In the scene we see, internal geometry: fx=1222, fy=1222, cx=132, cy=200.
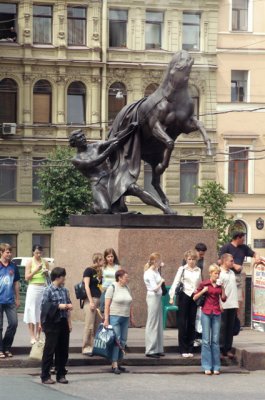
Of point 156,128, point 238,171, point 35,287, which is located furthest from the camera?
point 238,171

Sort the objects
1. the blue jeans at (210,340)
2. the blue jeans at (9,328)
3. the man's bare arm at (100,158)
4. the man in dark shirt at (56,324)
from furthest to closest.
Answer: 1. the man's bare arm at (100,158)
2. the blue jeans at (9,328)
3. the blue jeans at (210,340)
4. the man in dark shirt at (56,324)

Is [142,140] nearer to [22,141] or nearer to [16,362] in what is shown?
[16,362]

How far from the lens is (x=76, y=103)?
56.9m

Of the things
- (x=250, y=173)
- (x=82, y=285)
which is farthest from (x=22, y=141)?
(x=82, y=285)

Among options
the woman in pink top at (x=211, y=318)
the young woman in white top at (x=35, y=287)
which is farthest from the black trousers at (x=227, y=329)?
the young woman in white top at (x=35, y=287)

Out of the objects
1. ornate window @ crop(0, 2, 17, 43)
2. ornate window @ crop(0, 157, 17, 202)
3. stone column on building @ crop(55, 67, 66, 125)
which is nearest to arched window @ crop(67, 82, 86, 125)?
stone column on building @ crop(55, 67, 66, 125)

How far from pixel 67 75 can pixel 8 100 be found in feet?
9.69

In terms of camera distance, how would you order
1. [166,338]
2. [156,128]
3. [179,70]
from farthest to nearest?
[156,128] < [179,70] < [166,338]

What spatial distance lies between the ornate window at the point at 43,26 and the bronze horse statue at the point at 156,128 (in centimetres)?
3511

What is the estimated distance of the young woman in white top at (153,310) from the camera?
57.8 feet

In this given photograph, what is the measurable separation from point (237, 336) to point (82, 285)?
11.8 feet

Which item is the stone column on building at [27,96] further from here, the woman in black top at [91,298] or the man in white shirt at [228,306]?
the woman in black top at [91,298]

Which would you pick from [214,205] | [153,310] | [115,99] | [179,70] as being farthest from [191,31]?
[153,310]

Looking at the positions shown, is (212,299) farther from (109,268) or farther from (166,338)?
(166,338)
